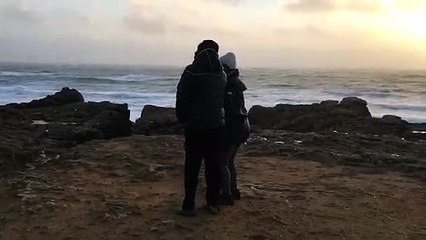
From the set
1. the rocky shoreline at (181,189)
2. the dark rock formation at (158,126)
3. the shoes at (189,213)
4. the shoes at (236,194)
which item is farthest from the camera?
the dark rock formation at (158,126)

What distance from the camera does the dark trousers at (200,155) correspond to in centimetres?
504

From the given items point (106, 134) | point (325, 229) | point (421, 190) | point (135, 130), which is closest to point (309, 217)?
point (325, 229)

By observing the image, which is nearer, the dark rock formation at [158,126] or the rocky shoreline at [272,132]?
the rocky shoreline at [272,132]

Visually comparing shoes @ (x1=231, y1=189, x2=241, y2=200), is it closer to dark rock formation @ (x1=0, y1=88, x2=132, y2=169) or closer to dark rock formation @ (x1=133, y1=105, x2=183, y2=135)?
dark rock formation @ (x1=0, y1=88, x2=132, y2=169)

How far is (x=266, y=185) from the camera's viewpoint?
22.1 feet

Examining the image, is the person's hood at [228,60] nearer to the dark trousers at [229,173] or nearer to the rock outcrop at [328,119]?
the dark trousers at [229,173]

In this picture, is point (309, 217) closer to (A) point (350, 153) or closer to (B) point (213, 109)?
(B) point (213, 109)

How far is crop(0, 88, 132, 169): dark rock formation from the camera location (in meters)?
8.69

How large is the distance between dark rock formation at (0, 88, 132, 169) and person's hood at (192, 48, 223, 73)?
3.89m

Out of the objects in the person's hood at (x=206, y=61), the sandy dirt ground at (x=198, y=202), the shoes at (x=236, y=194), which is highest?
the person's hood at (x=206, y=61)

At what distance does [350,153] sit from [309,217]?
4158 mm

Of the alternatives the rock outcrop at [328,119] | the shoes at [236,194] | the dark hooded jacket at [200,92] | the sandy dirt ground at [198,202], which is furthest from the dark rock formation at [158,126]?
the dark hooded jacket at [200,92]

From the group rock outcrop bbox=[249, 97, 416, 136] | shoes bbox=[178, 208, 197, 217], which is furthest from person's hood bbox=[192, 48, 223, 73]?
rock outcrop bbox=[249, 97, 416, 136]

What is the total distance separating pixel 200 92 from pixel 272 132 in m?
7.28
